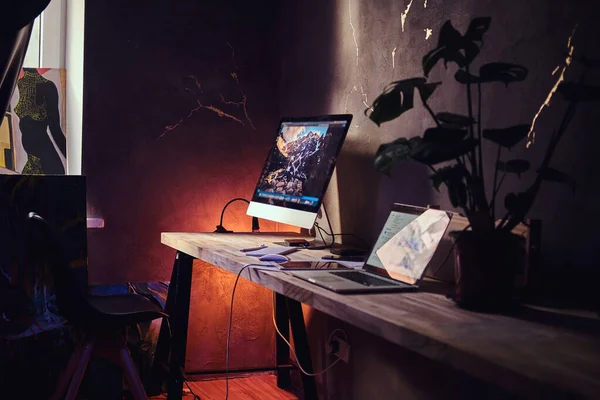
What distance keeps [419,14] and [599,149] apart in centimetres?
91

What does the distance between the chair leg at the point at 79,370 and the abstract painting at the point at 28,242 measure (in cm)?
35

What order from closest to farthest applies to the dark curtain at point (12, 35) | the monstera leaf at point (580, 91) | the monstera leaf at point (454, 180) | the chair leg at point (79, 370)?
1. the monstera leaf at point (580, 91)
2. the monstera leaf at point (454, 180)
3. the dark curtain at point (12, 35)
4. the chair leg at point (79, 370)

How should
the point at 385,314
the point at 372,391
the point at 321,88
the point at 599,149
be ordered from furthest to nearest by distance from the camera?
the point at 321,88
the point at 372,391
the point at 599,149
the point at 385,314

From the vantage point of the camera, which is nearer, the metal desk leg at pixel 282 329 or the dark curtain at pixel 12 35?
the dark curtain at pixel 12 35

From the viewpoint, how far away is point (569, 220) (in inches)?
66.1

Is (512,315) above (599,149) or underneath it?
underneath

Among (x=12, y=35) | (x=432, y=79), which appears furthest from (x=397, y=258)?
(x=12, y=35)

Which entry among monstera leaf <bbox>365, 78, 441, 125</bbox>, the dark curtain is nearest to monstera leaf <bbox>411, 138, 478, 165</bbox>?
monstera leaf <bbox>365, 78, 441, 125</bbox>

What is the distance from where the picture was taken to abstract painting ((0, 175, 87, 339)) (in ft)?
8.87

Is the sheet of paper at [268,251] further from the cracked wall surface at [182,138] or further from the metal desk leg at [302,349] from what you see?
the cracked wall surface at [182,138]

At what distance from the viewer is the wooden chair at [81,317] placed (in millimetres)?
2346

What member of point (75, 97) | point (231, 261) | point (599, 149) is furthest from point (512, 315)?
point (75, 97)

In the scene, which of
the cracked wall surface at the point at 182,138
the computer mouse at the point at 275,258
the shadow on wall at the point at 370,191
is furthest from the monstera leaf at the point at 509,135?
the cracked wall surface at the point at 182,138

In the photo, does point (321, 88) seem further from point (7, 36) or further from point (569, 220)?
point (569, 220)
